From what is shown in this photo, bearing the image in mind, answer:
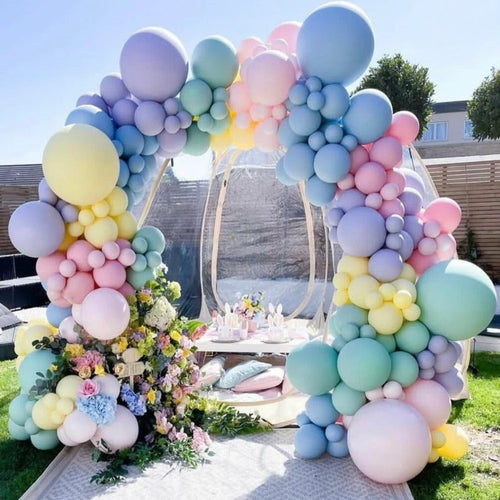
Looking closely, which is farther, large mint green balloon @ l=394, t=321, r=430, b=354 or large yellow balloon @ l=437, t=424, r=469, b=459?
large yellow balloon @ l=437, t=424, r=469, b=459

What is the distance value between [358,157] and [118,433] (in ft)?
6.72

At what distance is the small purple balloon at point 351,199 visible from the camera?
2.78m

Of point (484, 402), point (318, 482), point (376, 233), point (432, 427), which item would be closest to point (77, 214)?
point (376, 233)

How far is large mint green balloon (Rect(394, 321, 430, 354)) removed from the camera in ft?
8.59

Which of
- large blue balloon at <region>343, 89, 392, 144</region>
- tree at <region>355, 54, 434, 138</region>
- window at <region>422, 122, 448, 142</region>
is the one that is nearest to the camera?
large blue balloon at <region>343, 89, 392, 144</region>

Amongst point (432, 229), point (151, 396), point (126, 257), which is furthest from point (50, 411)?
point (432, 229)

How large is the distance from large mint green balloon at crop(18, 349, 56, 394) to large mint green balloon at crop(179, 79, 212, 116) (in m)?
1.68

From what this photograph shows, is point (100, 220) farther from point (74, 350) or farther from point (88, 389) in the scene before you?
point (88, 389)

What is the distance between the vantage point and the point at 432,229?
9.14ft

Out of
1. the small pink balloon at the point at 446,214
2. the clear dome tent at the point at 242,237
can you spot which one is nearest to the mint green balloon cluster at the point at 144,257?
the small pink balloon at the point at 446,214

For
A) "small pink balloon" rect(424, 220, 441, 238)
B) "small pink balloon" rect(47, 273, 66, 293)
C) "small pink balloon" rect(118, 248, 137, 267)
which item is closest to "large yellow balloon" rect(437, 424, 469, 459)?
"small pink balloon" rect(424, 220, 441, 238)

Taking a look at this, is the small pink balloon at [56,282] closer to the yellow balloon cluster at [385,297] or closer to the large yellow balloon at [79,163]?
the large yellow balloon at [79,163]

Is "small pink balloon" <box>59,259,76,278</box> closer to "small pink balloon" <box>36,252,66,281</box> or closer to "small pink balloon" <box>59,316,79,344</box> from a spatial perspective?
"small pink balloon" <box>36,252,66,281</box>

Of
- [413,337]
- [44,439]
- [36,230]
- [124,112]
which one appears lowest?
[44,439]
